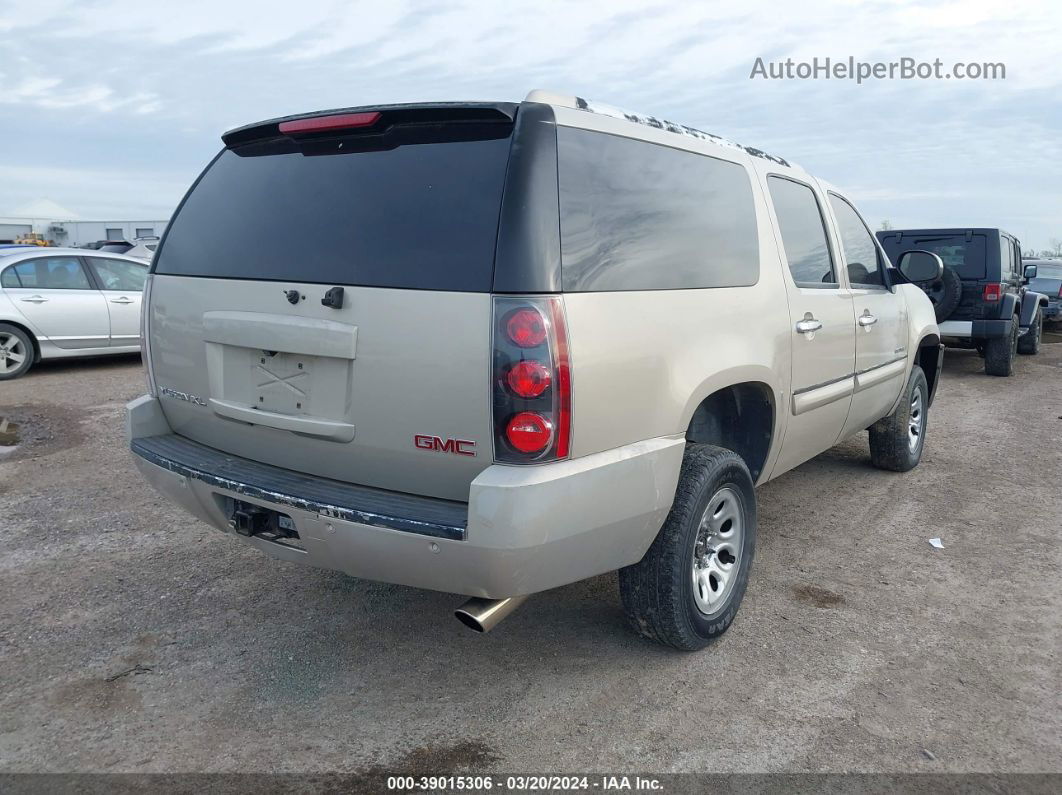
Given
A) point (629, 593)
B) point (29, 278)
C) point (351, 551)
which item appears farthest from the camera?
point (29, 278)

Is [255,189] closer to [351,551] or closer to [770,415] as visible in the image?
[351,551]

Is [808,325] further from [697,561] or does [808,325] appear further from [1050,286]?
[1050,286]

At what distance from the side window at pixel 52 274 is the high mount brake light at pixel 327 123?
7.79m

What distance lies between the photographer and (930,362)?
6.16 m

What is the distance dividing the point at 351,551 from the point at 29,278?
28.1 ft

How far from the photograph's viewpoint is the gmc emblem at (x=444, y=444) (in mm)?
2445

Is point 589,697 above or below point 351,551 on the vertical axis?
below

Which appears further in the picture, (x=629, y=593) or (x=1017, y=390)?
(x=1017, y=390)

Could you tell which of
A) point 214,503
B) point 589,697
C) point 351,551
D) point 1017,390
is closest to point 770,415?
point 589,697

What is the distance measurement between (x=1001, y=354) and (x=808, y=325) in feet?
27.0

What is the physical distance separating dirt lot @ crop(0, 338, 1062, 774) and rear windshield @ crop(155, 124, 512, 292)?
4.82 feet

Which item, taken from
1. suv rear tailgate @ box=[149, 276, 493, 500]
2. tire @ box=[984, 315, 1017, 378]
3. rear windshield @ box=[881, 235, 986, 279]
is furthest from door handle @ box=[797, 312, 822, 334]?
tire @ box=[984, 315, 1017, 378]

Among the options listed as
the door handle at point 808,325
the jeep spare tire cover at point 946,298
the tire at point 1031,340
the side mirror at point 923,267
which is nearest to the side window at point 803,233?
the door handle at point 808,325

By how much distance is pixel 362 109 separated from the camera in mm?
2789
